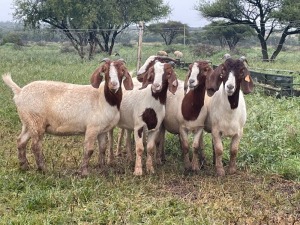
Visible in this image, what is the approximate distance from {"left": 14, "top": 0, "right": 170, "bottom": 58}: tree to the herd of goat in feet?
69.1

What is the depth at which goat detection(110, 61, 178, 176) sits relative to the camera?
20.1 feet

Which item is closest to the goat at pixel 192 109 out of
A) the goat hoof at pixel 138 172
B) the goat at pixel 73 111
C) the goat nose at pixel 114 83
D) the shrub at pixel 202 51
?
the goat hoof at pixel 138 172

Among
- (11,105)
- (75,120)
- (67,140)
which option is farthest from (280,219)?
(11,105)

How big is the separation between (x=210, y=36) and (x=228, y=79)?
37.5 m

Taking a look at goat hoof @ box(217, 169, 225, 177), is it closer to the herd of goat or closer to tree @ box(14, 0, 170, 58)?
the herd of goat

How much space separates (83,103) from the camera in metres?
6.14

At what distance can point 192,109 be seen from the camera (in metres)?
6.36

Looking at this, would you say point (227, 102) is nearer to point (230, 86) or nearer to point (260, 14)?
point (230, 86)

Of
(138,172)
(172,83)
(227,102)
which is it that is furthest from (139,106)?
(227,102)

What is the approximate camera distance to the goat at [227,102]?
19.1ft

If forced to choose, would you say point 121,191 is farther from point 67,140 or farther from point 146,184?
point 67,140

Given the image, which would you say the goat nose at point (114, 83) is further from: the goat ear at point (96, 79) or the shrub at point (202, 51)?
the shrub at point (202, 51)

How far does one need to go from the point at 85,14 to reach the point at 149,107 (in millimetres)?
22412

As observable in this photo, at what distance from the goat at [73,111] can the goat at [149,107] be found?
360mm
